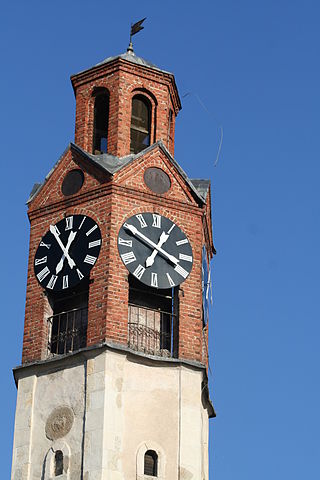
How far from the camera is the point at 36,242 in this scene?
39188 mm

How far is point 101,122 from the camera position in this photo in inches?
1649

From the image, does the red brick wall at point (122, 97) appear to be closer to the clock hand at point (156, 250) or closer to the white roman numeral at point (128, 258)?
the clock hand at point (156, 250)

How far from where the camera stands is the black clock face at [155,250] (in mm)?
37656

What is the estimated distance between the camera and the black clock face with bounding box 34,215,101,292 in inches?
1486

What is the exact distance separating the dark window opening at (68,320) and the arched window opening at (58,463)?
2.93 m

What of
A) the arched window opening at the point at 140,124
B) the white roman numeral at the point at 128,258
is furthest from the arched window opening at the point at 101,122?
the white roman numeral at the point at 128,258

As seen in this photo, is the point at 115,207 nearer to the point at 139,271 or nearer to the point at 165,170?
the point at 139,271

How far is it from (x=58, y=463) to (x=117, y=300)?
14.0ft

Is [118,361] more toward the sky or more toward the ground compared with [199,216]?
more toward the ground

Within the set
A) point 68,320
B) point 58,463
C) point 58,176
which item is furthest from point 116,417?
point 58,176

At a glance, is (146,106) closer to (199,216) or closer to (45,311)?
(199,216)

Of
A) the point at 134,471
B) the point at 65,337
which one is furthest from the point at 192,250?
the point at 134,471

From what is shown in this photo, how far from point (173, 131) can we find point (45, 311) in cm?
722

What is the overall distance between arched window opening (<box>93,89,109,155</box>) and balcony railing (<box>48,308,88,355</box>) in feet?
17.6
